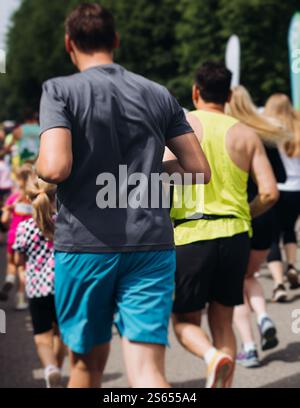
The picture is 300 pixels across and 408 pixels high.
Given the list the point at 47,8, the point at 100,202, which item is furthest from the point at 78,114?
the point at 47,8

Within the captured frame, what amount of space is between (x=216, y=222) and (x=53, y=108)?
5.59ft

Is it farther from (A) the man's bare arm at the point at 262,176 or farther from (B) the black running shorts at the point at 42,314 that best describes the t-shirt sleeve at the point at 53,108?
(B) the black running shorts at the point at 42,314

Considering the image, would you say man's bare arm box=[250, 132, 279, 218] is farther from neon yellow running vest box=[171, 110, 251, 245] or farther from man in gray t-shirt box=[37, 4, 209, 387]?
man in gray t-shirt box=[37, 4, 209, 387]

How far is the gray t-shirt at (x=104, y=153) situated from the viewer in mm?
3535

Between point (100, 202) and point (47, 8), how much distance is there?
215ft

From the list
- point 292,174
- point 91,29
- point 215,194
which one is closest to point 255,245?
point 215,194

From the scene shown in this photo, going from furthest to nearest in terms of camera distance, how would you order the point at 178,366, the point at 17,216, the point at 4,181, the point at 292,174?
1. the point at 4,181
2. the point at 292,174
3. the point at 17,216
4. the point at 178,366

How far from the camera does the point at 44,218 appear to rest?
17.9 feet

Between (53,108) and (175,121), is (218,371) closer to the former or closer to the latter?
(175,121)

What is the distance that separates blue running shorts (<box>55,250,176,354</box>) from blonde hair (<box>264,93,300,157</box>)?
5269 millimetres

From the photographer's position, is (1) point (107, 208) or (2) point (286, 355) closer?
(1) point (107, 208)

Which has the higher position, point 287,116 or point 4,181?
point 287,116

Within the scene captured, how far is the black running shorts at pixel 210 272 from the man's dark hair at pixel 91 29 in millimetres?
1548

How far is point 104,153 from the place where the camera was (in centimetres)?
356
